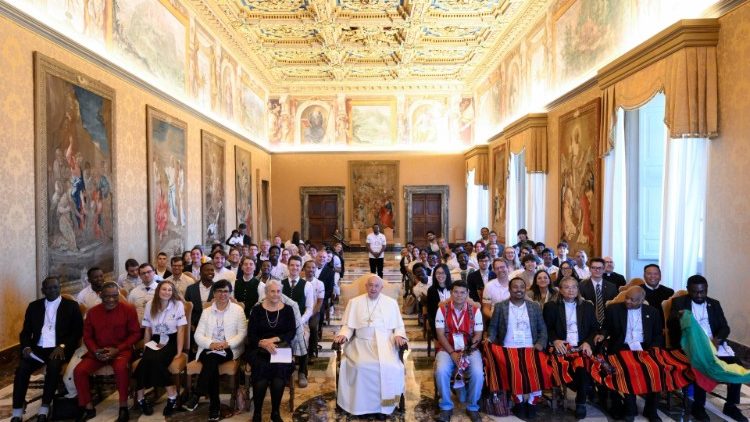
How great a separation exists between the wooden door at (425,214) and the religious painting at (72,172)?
15.7 metres

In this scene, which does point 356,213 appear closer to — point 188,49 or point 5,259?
point 188,49

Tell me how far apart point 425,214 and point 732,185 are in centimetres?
1677

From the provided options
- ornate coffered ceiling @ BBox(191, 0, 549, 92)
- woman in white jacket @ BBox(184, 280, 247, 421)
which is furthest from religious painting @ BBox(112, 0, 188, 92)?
woman in white jacket @ BBox(184, 280, 247, 421)

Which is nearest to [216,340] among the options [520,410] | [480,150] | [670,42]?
[520,410]

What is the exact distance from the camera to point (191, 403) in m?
5.21

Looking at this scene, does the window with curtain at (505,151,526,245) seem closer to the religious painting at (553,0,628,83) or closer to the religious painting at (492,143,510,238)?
the religious painting at (492,143,510,238)

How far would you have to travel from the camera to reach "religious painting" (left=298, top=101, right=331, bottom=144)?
21969 mm

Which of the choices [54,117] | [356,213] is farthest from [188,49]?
[356,213]

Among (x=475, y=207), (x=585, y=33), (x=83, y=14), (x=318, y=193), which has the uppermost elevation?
(x=585, y=33)

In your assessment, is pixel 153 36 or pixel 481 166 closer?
pixel 153 36

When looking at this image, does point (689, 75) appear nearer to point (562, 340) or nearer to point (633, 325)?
point (633, 325)

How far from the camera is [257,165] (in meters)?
19.5

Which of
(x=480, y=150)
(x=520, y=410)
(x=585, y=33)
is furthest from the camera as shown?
(x=480, y=150)

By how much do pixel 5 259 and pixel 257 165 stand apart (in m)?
13.9
